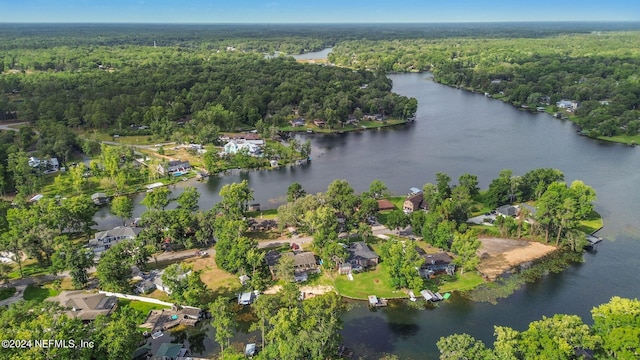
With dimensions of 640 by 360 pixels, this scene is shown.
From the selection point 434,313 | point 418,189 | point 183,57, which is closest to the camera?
point 434,313

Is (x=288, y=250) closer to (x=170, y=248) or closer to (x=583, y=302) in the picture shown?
(x=170, y=248)

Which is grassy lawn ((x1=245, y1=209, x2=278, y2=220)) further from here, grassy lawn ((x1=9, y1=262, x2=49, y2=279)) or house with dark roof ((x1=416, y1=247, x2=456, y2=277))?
grassy lawn ((x1=9, y1=262, x2=49, y2=279))

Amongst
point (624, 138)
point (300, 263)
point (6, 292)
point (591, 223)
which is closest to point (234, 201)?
point (300, 263)

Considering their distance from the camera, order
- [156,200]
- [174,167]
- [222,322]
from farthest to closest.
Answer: [174,167] < [156,200] < [222,322]

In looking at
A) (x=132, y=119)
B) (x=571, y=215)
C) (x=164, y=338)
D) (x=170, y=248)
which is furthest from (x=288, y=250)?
(x=132, y=119)

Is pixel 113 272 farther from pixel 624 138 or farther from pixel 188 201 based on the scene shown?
pixel 624 138

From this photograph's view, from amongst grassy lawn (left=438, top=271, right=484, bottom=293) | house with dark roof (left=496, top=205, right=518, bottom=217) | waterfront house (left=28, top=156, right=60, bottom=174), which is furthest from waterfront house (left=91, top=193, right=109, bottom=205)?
house with dark roof (left=496, top=205, right=518, bottom=217)

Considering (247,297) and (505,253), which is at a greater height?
(505,253)
